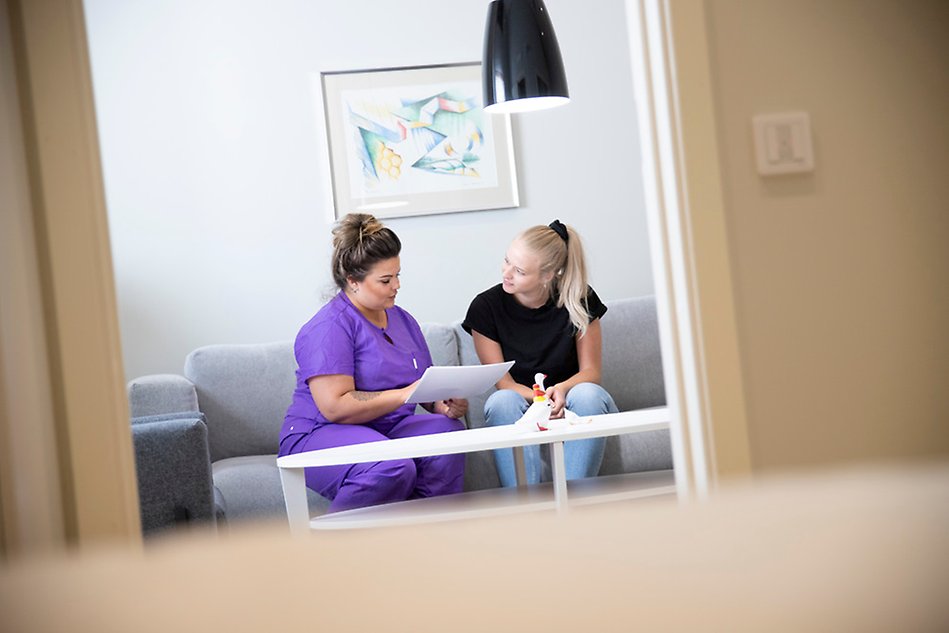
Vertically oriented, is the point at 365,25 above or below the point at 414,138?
above

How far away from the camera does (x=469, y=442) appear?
9.43 feet

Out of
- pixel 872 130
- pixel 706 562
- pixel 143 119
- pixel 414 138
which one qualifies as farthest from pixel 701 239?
pixel 143 119

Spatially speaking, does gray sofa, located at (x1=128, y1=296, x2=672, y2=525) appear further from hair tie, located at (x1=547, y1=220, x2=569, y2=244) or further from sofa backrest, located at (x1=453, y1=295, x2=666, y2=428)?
hair tie, located at (x1=547, y1=220, x2=569, y2=244)

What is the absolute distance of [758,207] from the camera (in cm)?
171

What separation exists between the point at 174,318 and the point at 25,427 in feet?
9.77

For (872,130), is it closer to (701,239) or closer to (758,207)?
(758,207)

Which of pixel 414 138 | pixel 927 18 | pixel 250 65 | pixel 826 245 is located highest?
pixel 250 65

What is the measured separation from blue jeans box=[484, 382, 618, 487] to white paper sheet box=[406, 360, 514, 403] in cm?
41

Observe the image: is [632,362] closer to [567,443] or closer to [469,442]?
[567,443]

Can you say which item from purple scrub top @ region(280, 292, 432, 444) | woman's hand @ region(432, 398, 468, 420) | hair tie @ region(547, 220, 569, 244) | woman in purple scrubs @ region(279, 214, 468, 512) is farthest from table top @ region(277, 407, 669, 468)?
hair tie @ region(547, 220, 569, 244)

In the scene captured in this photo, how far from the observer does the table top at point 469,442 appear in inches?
111

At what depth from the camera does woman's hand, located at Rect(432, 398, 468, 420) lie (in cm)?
369

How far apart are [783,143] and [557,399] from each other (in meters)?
1.96

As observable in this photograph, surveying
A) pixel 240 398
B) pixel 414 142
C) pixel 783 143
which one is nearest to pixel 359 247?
pixel 240 398
